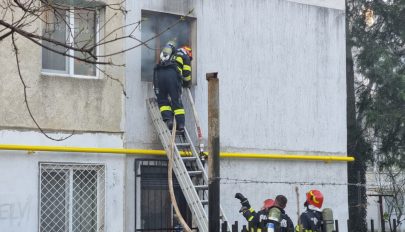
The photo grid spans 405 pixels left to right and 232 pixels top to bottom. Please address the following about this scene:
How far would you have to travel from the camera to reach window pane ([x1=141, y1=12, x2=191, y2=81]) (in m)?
13.4

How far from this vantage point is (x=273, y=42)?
14742mm

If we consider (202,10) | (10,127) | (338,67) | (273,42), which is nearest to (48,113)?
(10,127)

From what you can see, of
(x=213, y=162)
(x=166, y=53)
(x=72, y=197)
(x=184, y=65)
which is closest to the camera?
(x=213, y=162)

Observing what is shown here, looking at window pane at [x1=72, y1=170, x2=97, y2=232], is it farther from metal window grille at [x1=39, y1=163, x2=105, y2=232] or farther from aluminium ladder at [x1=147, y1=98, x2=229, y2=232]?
aluminium ladder at [x1=147, y1=98, x2=229, y2=232]

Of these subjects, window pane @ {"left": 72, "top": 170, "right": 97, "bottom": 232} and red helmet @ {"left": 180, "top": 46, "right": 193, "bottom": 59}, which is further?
red helmet @ {"left": 180, "top": 46, "right": 193, "bottom": 59}

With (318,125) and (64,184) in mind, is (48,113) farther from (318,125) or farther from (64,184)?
(318,125)

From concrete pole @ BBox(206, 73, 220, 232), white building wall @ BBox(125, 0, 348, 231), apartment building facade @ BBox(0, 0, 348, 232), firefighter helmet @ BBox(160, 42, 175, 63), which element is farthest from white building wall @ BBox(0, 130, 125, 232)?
concrete pole @ BBox(206, 73, 220, 232)

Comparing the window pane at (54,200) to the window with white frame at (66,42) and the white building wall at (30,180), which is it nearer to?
the white building wall at (30,180)

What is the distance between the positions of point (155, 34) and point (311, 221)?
13.6 ft

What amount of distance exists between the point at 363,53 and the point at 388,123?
1.88 meters

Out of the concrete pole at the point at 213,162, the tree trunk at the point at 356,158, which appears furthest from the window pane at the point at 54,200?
the tree trunk at the point at 356,158

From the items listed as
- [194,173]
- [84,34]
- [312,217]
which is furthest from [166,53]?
[312,217]

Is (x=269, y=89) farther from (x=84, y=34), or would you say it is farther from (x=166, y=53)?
(x=84, y=34)

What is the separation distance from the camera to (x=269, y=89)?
1457 cm
